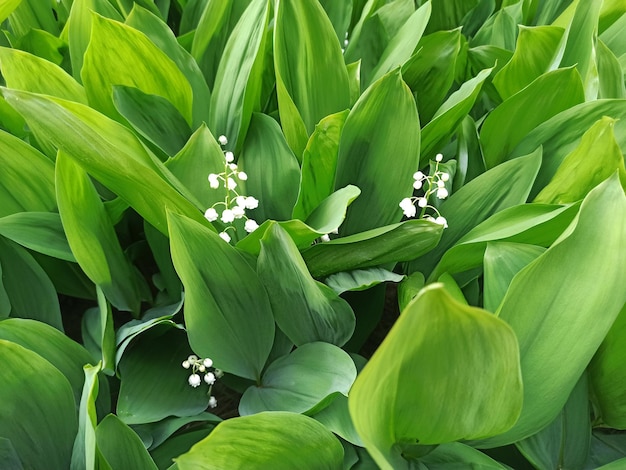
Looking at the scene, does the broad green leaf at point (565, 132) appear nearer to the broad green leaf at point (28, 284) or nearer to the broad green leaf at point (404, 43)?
the broad green leaf at point (404, 43)

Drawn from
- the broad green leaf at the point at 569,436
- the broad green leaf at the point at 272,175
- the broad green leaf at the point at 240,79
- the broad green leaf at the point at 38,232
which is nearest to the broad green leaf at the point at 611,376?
the broad green leaf at the point at 569,436

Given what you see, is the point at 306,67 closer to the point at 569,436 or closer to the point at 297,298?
the point at 297,298

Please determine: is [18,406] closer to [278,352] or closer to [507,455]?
[278,352]

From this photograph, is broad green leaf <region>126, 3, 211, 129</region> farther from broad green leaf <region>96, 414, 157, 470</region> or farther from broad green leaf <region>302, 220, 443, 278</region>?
broad green leaf <region>96, 414, 157, 470</region>

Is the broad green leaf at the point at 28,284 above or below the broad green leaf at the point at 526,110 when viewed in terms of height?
below

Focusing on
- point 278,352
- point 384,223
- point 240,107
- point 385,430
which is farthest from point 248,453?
point 240,107

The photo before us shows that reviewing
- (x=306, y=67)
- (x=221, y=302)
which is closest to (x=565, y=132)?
(x=306, y=67)
